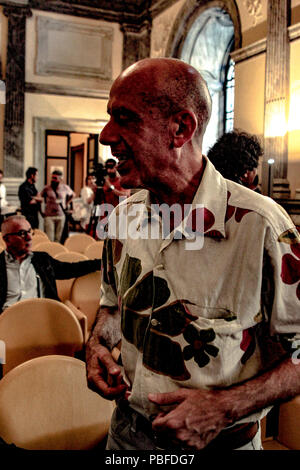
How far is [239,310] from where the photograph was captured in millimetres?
1028

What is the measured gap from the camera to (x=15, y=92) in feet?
36.8

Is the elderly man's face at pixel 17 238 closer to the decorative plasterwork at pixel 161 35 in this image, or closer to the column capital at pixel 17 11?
the decorative plasterwork at pixel 161 35

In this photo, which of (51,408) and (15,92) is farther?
(15,92)

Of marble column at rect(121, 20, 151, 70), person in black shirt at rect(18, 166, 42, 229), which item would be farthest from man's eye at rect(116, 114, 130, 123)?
marble column at rect(121, 20, 151, 70)

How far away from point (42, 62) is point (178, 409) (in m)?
11.7

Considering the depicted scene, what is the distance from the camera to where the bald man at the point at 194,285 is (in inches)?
39.4

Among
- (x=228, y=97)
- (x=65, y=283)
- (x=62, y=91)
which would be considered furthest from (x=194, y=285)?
(x=62, y=91)

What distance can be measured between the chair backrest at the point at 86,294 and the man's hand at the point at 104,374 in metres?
2.71

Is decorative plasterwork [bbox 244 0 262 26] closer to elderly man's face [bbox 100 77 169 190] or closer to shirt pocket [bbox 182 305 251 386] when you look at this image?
elderly man's face [bbox 100 77 169 190]

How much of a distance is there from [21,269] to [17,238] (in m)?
0.23

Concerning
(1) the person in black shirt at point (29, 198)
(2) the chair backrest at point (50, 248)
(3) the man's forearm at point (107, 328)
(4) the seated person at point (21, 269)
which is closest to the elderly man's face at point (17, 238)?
(4) the seated person at point (21, 269)

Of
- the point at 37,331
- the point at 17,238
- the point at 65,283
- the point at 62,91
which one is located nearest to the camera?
the point at 37,331

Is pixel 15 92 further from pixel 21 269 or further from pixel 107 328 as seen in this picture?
pixel 107 328

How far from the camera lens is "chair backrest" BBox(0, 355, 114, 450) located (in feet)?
5.75
